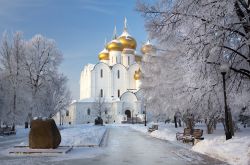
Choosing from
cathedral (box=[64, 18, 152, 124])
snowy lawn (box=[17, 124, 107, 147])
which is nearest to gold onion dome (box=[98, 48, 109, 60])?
cathedral (box=[64, 18, 152, 124])

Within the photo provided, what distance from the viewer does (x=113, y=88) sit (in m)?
89.4

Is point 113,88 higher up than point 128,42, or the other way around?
point 128,42

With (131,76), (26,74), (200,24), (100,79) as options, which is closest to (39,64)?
(26,74)

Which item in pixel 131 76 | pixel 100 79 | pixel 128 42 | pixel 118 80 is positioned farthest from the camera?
pixel 128 42

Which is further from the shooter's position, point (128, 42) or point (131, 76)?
point (128, 42)

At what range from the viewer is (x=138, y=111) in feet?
275

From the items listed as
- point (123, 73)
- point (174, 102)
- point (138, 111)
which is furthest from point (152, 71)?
point (123, 73)

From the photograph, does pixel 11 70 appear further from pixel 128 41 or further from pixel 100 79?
pixel 128 41

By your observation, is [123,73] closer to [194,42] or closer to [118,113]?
[118,113]

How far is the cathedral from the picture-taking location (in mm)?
83500

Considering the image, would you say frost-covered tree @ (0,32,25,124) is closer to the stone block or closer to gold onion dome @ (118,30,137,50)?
the stone block

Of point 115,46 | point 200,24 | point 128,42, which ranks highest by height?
point 128,42

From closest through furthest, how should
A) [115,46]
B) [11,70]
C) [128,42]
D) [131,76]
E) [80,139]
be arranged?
[80,139] → [11,70] → [131,76] → [115,46] → [128,42]

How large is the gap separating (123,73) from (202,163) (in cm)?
7796
